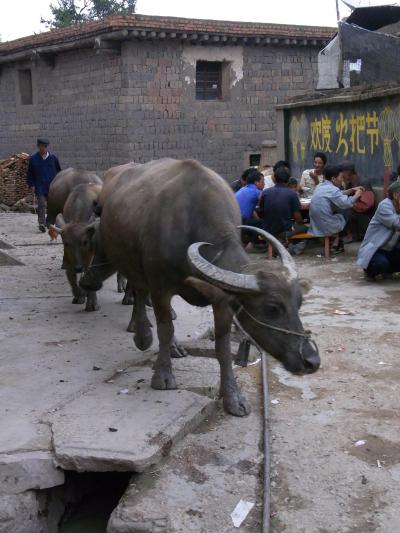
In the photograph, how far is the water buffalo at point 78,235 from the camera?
23.1 ft

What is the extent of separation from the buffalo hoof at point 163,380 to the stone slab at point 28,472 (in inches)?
44.4

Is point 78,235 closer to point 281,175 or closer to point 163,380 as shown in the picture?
point 163,380

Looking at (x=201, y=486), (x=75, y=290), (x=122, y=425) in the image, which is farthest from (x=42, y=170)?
(x=201, y=486)

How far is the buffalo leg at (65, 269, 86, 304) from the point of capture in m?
7.66

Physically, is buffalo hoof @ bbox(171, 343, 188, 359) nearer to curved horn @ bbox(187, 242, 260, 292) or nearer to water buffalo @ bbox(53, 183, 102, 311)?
water buffalo @ bbox(53, 183, 102, 311)

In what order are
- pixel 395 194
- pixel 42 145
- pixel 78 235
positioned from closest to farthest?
pixel 78 235 → pixel 395 194 → pixel 42 145

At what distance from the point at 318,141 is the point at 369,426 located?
342 inches

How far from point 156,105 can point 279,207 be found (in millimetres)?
7113

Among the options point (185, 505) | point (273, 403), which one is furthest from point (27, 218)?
point (185, 505)

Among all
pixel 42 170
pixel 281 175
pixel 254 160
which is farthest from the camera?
pixel 254 160

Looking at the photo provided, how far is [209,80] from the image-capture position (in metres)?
17.9

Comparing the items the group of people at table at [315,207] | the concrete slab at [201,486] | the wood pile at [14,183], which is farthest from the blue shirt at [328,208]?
the wood pile at [14,183]

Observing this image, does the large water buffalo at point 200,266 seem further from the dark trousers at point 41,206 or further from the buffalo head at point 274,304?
the dark trousers at point 41,206

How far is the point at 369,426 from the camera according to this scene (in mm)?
4656
